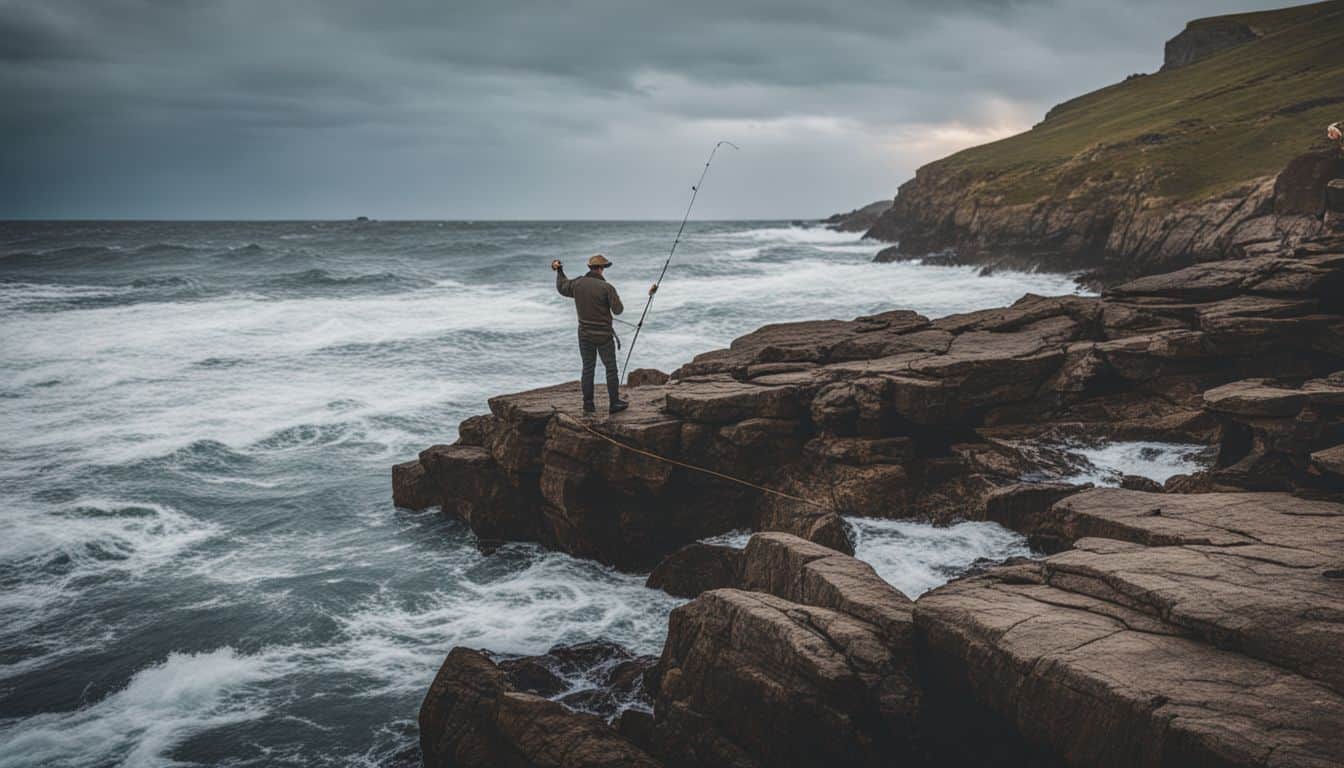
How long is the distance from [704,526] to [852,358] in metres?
4.18

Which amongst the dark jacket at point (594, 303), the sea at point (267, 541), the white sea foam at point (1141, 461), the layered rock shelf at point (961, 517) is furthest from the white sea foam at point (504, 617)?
the white sea foam at point (1141, 461)

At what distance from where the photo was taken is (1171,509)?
8258 mm

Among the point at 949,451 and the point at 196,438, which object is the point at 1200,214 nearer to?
the point at 949,451

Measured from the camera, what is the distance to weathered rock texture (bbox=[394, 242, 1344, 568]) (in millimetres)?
11664

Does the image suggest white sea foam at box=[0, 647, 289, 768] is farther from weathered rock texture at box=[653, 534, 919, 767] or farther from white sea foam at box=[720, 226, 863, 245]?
white sea foam at box=[720, 226, 863, 245]

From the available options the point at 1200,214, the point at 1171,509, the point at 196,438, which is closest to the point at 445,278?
the point at 196,438

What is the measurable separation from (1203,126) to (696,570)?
4569cm

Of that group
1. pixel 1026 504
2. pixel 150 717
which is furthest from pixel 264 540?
pixel 1026 504

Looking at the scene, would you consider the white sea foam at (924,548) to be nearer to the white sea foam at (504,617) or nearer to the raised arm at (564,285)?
the white sea foam at (504,617)

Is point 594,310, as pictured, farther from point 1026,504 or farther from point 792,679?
point 792,679

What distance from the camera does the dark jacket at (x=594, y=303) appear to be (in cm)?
1144

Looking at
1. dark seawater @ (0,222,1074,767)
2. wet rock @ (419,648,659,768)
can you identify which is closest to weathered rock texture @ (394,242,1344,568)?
dark seawater @ (0,222,1074,767)

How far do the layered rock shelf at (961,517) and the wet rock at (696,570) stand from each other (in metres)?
0.04

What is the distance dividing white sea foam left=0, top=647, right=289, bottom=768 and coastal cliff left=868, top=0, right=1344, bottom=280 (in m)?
18.7
